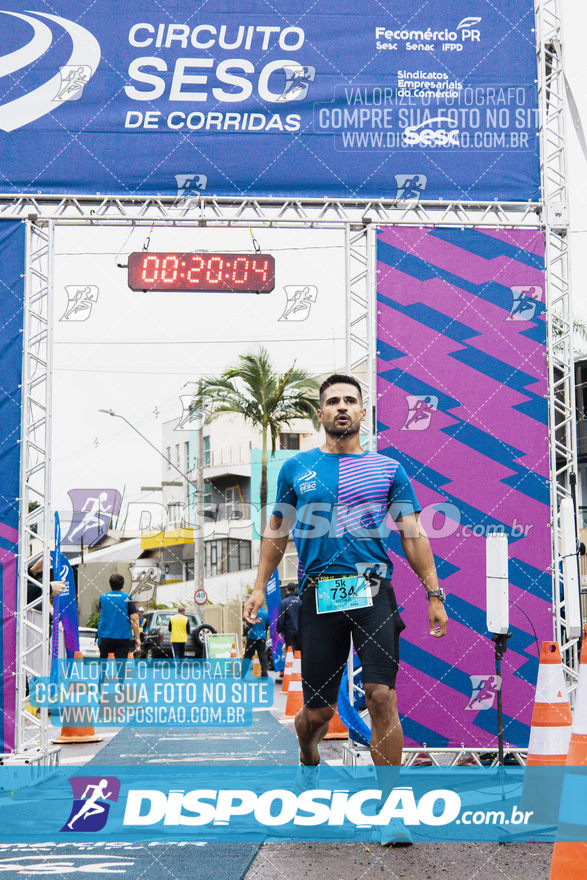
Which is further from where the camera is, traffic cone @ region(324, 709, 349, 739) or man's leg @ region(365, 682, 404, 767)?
traffic cone @ region(324, 709, 349, 739)

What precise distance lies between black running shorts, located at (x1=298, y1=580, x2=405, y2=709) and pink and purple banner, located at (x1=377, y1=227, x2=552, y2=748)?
2401 millimetres

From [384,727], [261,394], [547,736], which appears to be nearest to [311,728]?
[384,727]

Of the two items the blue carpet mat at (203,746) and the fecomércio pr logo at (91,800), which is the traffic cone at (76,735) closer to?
the blue carpet mat at (203,746)

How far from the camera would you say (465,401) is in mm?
7309

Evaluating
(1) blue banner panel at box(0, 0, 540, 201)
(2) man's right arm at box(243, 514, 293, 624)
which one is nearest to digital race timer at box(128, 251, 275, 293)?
(1) blue banner panel at box(0, 0, 540, 201)

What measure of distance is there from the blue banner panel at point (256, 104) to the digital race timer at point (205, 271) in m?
0.49

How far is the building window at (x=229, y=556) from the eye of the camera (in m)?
43.2

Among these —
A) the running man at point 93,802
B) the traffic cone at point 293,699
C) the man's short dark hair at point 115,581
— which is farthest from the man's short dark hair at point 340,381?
the man's short dark hair at point 115,581

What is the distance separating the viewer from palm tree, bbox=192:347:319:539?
2909 cm

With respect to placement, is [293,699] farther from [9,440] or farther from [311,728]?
[311,728]

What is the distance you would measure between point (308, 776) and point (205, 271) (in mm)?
4025

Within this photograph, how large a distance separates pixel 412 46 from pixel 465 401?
2833 millimetres

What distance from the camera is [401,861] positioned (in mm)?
4172

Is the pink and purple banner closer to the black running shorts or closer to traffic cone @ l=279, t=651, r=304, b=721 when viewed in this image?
the black running shorts
